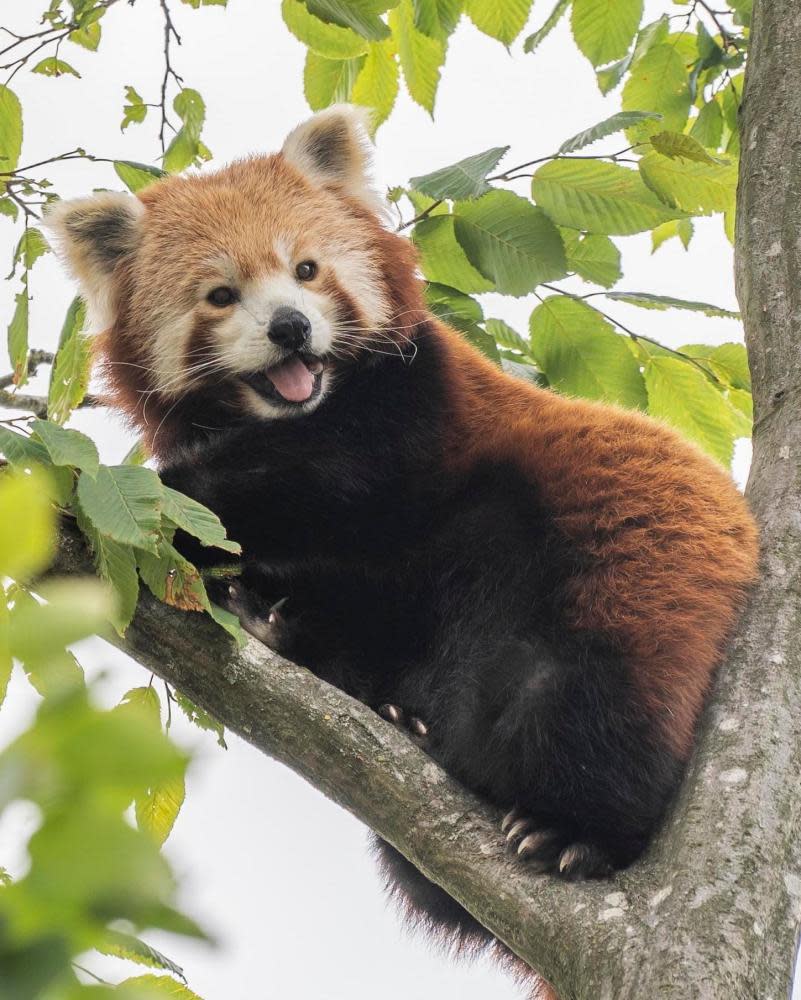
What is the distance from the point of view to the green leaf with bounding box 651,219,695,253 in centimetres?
495

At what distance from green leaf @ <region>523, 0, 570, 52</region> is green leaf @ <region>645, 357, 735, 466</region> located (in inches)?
48.0

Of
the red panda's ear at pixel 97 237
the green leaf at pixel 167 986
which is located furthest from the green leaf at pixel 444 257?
the green leaf at pixel 167 986

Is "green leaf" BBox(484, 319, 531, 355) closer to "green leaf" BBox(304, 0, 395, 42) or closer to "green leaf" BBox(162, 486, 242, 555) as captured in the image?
"green leaf" BBox(304, 0, 395, 42)

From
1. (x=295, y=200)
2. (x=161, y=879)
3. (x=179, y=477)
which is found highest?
(x=161, y=879)

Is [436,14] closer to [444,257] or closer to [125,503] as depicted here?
[444,257]

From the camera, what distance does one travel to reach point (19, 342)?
10.8ft

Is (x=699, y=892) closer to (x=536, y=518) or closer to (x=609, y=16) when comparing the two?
(x=536, y=518)

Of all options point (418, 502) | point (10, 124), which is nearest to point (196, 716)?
point (418, 502)

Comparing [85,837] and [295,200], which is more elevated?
[85,837]

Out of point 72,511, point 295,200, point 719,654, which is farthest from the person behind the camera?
point 295,200

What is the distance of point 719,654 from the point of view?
2.62 metres

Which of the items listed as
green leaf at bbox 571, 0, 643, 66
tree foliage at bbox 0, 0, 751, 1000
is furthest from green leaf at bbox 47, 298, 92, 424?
green leaf at bbox 571, 0, 643, 66

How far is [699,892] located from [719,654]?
788mm

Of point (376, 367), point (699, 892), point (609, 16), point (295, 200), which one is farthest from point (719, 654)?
point (609, 16)
